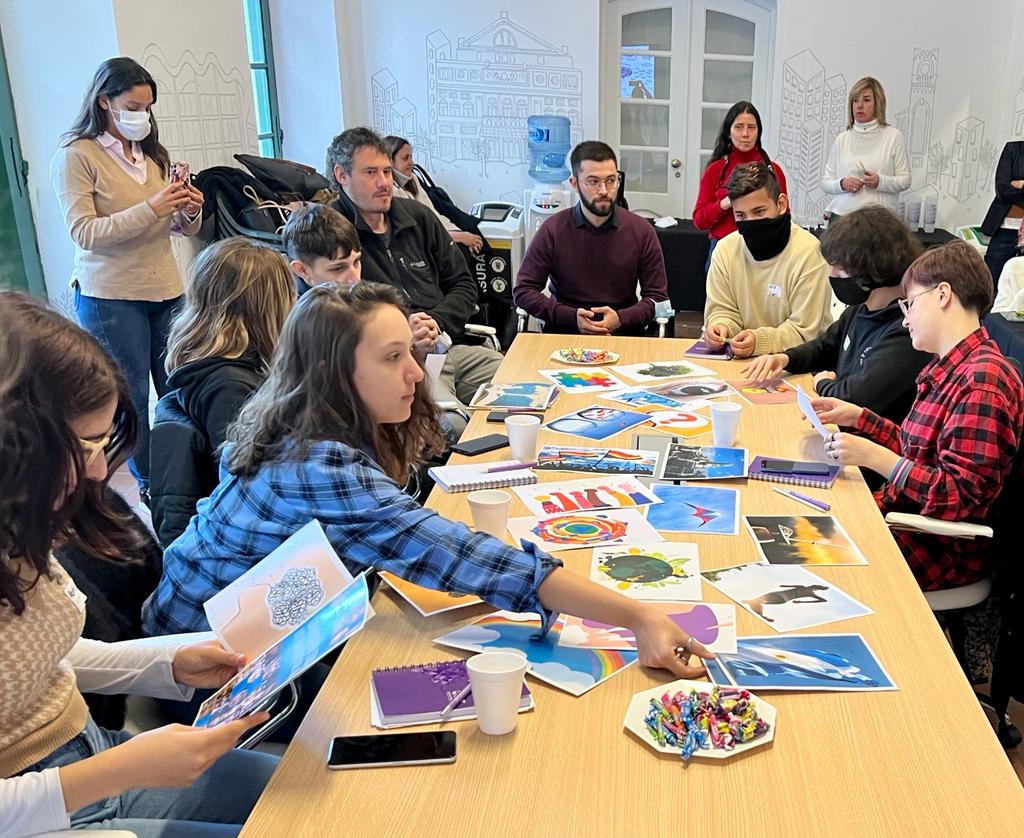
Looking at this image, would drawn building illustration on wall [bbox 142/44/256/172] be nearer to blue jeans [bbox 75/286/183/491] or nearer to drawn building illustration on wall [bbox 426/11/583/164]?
blue jeans [bbox 75/286/183/491]

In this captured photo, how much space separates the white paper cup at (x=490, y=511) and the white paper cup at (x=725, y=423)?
2.35 feet

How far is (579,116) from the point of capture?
657cm

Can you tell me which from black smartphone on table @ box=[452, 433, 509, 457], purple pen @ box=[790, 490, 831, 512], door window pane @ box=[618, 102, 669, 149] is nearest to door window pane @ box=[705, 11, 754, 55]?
door window pane @ box=[618, 102, 669, 149]

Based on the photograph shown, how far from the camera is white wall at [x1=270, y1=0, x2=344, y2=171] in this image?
6277 millimetres

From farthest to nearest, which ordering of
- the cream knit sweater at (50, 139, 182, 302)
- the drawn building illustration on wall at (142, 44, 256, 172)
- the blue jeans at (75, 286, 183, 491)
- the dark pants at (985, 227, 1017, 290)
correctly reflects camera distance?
the dark pants at (985, 227, 1017, 290) < the drawn building illustration on wall at (142, 44, 256, 172) < the blue jeans at (75, 286, 183, 491) < the cream knit sweater at (50, 139, 182, 302)

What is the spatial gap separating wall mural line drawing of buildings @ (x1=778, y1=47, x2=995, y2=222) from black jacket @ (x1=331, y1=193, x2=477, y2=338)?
3567 millimetres

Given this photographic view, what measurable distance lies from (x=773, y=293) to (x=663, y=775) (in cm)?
253

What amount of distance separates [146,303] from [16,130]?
108cm

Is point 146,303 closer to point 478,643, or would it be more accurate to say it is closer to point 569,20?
point 478,643

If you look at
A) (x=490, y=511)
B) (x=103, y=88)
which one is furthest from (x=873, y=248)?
(x=103, y=88)

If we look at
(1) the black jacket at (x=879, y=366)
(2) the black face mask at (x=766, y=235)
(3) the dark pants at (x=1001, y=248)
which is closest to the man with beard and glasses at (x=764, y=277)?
(2) the black face mask at (x=766, y=235)

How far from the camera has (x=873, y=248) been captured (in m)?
2.56

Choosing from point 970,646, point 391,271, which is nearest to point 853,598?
point 970,646

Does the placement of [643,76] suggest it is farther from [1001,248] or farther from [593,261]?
[593,261]
